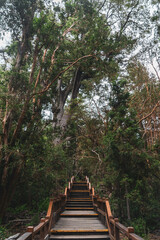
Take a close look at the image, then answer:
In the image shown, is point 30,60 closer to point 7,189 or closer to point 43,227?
point 7,189

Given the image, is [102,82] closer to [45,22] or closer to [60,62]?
[60,62]

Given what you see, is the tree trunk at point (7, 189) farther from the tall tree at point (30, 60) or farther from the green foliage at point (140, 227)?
the green foliage at point (140, 227)

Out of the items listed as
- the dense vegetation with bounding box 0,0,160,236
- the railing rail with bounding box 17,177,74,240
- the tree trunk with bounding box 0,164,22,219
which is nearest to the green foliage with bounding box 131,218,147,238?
the dense vegetation with bounding box 0,0,160,236

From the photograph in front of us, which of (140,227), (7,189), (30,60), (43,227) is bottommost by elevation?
(140,227)

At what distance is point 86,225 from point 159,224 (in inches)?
254

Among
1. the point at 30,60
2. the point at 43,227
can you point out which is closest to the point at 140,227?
the point at 43,227

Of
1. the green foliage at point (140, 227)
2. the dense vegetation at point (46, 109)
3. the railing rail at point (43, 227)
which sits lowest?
the green foliage at point (140, 227)

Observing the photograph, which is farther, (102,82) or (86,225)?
(102,82)

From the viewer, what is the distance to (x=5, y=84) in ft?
22.0

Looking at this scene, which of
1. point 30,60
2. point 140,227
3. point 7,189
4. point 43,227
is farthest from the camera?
point 140,227

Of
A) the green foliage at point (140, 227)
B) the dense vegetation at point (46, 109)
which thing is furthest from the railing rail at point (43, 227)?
the green foliage at point (140, 227)

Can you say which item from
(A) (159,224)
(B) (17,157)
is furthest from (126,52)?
(A) (159,224)

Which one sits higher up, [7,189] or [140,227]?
[7,189]

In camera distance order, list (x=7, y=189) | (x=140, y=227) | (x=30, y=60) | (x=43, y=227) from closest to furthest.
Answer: (x=43, y=227) → (x=7, y=189) → (x=30, y=60) → (x=140, y=227)
